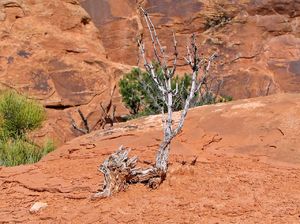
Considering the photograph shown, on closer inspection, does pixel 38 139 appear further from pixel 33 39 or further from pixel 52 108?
pixel 33 39

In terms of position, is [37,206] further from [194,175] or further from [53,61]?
[53,61]

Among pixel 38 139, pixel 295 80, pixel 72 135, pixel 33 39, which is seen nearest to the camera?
pixel 38 139

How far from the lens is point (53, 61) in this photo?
15422 mm

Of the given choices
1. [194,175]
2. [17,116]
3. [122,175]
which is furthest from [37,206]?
Result: [17,116]

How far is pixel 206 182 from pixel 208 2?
14.5 metres

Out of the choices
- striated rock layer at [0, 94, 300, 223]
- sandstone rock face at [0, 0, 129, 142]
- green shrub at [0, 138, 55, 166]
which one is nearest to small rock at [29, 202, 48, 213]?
striated rock layer at [0, 94, 300, 223]

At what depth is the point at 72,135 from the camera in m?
13.9

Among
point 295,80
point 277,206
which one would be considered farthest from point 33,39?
point 277,206

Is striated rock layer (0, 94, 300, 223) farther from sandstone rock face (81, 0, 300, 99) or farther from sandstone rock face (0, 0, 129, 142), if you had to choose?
sandstone rock face (81, 0, 300, 99)

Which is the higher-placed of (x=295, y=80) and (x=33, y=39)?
(x=33, y=39)

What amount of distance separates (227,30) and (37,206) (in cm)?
1440

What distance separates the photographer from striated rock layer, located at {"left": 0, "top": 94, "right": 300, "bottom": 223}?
4137mm

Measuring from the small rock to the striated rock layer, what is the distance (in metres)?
0.04

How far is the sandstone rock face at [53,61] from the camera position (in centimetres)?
1470
